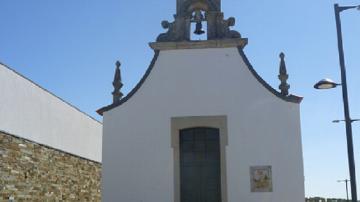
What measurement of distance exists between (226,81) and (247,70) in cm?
67

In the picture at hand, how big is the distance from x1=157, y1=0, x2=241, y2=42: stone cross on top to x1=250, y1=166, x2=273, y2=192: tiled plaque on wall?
12.2ft

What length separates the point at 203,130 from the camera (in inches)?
564

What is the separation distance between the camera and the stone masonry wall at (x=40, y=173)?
1625 centimetres

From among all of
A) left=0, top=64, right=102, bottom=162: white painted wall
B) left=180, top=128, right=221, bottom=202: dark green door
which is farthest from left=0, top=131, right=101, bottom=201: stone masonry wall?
left=180, top=128, right=221, bottom=202: dark green door

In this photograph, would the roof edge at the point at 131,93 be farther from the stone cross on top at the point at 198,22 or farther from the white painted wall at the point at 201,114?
the stone cross on top at the point at 198,22

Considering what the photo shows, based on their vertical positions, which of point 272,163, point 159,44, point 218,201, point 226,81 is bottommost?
point 218,201

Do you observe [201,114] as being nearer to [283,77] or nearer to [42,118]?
[283,77]

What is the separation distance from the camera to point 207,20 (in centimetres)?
1517

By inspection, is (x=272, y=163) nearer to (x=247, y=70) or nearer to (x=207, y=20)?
(x=247, y=70)

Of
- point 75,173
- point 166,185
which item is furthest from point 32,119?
point 166,185

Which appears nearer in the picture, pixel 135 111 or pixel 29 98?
pixel 135 111

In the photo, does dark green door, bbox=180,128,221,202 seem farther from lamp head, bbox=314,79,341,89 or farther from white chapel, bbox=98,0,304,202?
lamp head, bbox=314,79,341,89

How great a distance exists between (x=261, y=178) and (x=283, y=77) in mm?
2887

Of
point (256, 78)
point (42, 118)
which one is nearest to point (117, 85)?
point (256, 78)
